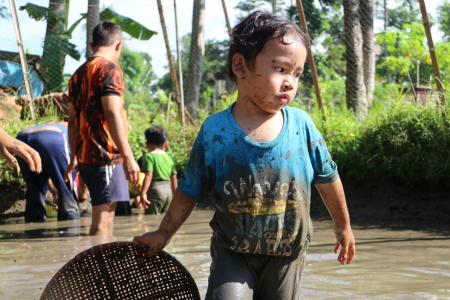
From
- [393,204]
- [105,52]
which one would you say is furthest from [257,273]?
[393,204]

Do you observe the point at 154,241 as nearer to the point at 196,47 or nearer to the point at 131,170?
the point at 131,170

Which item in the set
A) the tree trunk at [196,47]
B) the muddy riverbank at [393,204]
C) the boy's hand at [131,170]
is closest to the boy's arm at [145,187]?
the muddy riverbank at [393,204]

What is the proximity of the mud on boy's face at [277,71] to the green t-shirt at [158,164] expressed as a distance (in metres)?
4.87

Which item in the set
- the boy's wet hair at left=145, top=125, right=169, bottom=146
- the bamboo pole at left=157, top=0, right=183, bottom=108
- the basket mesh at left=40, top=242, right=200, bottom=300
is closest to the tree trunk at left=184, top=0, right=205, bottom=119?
the bamboo pole at left=157, top=0, right=183, bottom=108

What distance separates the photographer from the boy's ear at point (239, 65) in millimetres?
2141

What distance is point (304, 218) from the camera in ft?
6.84

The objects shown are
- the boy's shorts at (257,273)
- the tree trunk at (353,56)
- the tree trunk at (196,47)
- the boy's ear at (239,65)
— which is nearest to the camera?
the boy's shorts at (257,273)

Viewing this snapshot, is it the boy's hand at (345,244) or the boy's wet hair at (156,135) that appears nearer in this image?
the boy's hand at (345,244)

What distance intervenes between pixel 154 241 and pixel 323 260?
1.95 m

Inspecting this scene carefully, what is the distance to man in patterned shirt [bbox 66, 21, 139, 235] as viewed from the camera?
165 inches

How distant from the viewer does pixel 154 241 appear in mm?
2188

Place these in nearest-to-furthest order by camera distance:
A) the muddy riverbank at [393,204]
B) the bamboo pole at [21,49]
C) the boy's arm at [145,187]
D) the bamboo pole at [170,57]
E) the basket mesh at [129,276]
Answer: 1. the basket mesh at [129,276]
2. the muddy riverbank at [393,204]
3. the boy's arm at [145,187]
4. the bamboo pole at [21,49]
5. the bamboo pole at [170,57]

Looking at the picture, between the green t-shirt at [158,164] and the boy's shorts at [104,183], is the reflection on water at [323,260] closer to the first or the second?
the boy's shorts at [104,183]

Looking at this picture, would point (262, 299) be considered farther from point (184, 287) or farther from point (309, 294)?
point (309, 294)
